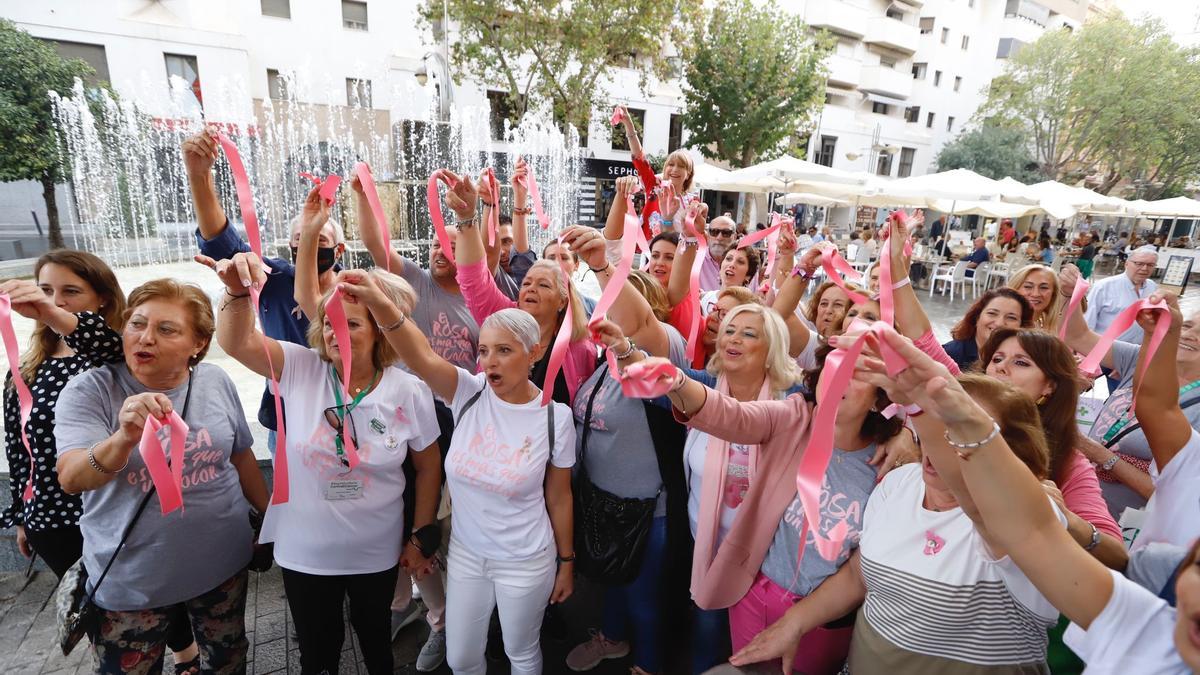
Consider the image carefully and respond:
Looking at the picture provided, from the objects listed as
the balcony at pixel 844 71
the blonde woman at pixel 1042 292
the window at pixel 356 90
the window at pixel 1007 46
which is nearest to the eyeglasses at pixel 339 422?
the blonde woman at pixel 1042 292

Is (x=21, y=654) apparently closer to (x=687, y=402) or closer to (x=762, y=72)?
(x=687, y=402)

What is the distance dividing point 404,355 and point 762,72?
68.2 ft

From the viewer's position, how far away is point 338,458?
7.11 ft

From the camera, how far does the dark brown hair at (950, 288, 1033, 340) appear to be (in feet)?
10.1

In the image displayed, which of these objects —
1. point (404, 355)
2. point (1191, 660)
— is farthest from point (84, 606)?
point (1191, 660)

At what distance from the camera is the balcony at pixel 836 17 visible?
27656mm

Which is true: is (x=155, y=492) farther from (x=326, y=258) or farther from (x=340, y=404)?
(x=326, y=258)

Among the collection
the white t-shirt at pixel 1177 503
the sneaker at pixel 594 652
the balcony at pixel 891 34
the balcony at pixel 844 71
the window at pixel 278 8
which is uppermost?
the balcony at pixel 891 34

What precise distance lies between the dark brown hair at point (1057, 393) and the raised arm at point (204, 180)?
318 cm

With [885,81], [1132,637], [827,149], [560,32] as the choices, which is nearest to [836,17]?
[885,81]

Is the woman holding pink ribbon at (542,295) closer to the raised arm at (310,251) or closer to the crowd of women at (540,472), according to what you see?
the crowd of women at (540,472)

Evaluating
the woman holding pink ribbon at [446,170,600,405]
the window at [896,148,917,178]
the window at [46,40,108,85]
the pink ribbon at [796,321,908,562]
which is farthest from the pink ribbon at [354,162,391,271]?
the window at [896,148,917,178]

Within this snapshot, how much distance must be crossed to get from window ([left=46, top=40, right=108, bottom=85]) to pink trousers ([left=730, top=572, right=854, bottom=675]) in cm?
2227

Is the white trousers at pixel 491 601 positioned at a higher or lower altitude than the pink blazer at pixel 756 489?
lower
